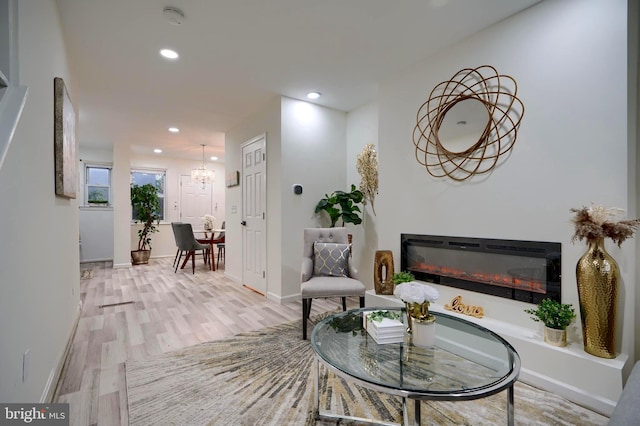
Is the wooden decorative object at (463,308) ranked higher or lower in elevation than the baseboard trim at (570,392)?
higher

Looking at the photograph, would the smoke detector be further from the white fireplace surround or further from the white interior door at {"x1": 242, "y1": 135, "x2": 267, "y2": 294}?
the white fireplace surround

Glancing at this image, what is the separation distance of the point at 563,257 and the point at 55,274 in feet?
10.8

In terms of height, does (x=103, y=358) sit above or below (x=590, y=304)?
below

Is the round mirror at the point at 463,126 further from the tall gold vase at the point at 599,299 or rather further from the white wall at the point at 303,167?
the white wall at the point at 303,167

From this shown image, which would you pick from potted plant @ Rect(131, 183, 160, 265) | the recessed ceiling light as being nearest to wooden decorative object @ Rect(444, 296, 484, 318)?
the recessed ceiling light

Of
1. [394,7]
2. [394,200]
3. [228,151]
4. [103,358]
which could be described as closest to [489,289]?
[394,200]

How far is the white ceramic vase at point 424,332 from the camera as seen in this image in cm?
149

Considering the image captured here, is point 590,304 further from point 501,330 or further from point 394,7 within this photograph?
point 394,7

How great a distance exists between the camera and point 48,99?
5.87ft

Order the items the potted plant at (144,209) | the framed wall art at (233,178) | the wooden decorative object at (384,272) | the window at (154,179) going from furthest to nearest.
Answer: the window at (154,179)
the potted plant at (144,209)
the framed wall art at (233,178)
the wooden decorative object at (384,272)

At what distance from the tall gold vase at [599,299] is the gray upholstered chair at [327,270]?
1.53m

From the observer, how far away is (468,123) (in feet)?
8.20

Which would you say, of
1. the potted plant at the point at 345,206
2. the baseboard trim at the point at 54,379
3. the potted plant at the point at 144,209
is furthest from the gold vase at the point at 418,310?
the potted plant at the point at 144,209

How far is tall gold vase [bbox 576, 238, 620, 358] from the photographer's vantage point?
167 cm
